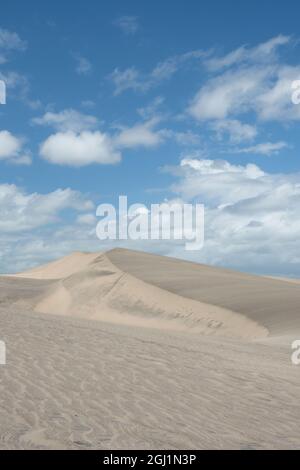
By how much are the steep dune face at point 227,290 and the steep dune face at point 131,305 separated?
533 mm

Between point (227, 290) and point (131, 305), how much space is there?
559cm

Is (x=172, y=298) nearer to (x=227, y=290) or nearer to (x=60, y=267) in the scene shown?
(x=227, y=290)

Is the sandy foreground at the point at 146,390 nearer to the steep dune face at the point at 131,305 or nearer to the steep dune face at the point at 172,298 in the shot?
the steep dune face at the point at 172,298

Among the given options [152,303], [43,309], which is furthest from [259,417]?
[43,309]

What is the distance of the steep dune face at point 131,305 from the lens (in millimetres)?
23375

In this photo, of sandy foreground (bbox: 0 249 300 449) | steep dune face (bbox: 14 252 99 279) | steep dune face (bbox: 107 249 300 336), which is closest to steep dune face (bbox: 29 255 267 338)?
steep dune face (bbox: 107 249 300 336)

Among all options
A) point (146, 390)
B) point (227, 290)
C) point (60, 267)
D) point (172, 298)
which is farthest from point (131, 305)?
point (60, 267)

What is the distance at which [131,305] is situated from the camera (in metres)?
29.8

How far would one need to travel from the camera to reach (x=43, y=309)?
3553cm

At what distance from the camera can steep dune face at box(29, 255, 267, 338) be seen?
23.4m

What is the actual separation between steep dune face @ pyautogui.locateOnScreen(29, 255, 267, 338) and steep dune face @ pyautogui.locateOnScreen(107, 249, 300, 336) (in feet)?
1.75

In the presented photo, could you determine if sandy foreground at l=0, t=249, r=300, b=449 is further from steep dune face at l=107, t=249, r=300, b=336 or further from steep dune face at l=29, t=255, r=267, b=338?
steep dune face at l=29, t=255, r=267, b=338
